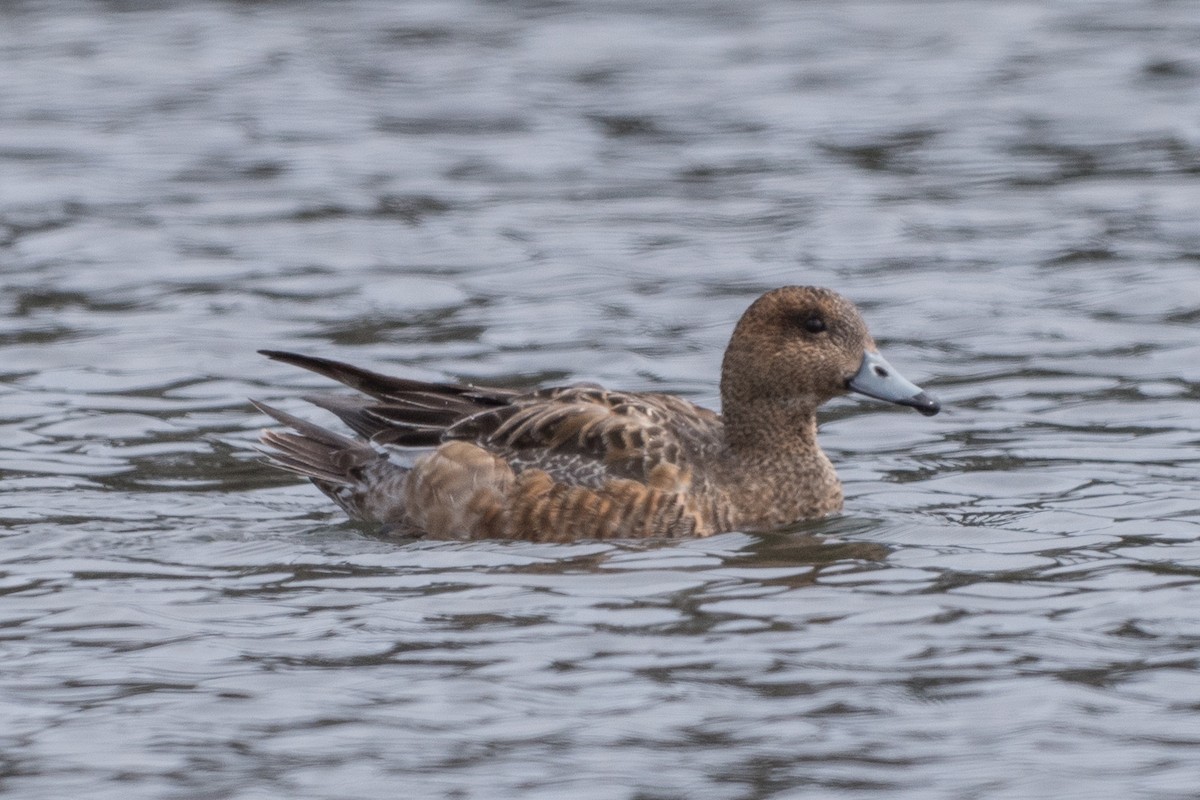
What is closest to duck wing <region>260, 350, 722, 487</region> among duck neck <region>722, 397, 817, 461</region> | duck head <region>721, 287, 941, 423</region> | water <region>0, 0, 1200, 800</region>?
duck neck <region>722, 397, 817, 461</region>

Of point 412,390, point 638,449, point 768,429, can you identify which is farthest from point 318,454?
point 768,429

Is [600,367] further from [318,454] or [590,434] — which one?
[590,434]

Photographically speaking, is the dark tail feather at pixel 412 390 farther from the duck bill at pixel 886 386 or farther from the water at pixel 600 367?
the duck bill at pixel 886 386

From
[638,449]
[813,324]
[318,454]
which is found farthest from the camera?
[318,454]

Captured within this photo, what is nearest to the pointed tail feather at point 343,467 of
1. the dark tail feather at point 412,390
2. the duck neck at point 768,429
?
the dark tail feather at point 412,390

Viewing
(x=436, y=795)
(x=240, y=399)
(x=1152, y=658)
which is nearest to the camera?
(x=436, y=795)

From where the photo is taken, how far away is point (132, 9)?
20.7m

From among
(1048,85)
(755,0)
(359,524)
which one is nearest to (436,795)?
(359,524)

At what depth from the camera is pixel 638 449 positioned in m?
9.49

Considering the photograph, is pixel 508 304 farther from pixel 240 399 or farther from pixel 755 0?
pixel 755 0

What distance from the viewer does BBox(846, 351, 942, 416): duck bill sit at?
31.0 ft

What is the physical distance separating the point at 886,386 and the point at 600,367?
3.01 meters

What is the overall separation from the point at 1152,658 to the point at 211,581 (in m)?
3.47

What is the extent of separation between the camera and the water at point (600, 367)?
7.27 m
